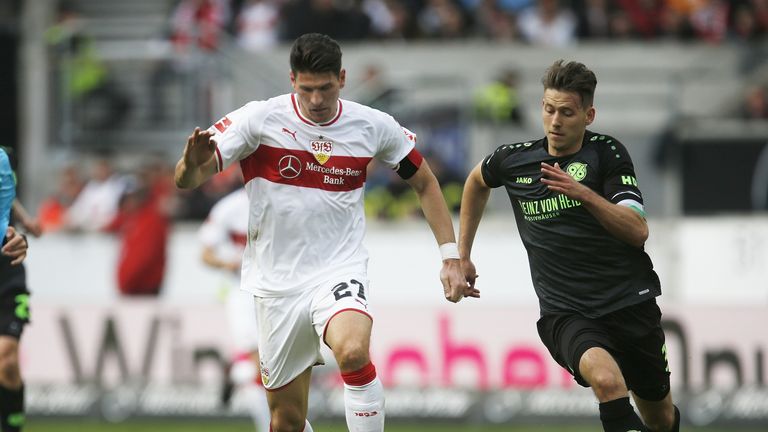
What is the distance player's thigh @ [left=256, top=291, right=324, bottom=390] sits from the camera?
25.9 feet

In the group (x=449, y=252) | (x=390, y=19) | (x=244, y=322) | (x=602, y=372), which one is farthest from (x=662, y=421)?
(x=390, y=19)

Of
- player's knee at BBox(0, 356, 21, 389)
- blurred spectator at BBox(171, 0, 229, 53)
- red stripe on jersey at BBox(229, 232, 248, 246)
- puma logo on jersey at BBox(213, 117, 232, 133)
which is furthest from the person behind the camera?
blurred spectator at BBox(171, 0, 229, 53)

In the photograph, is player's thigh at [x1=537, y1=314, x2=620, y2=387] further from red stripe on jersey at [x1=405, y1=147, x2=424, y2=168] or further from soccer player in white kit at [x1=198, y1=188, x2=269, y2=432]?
soccer player in white kit at [x1=198, y1=188, x2=269, y2=432]

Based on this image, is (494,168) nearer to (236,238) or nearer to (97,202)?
(236,238)

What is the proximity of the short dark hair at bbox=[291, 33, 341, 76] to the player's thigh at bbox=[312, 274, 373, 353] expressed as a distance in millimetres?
1214

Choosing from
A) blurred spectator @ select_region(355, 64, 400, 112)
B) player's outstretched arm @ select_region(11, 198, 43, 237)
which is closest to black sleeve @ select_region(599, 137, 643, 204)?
player's outstretched arm @ select_region(11, 198, 43, 237)

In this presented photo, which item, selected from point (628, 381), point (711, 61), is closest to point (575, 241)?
point (628, 381)

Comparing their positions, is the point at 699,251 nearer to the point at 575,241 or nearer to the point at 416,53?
the point at 416,53

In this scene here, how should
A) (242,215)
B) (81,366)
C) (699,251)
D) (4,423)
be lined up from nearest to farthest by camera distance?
(4,423) < (242,215) < (81,366) < (699,251)

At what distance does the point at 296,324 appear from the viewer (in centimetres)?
790

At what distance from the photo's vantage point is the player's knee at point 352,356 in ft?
24.4

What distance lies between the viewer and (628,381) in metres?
7.91

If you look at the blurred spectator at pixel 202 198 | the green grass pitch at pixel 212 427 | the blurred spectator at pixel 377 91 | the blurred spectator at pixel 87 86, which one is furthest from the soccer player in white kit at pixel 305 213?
the blurred spectator at pixel 87 86

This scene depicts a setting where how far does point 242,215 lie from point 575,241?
4807 mm
